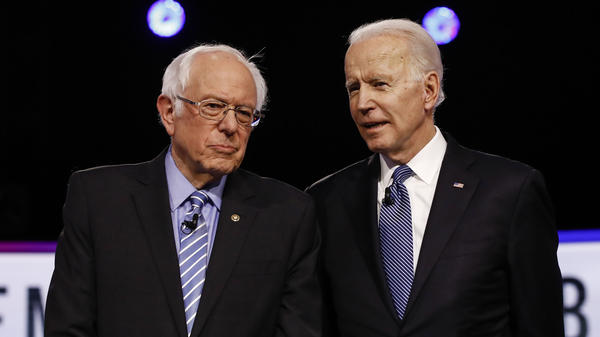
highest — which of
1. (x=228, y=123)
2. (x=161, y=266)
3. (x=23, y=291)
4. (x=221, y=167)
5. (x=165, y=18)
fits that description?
(x=165, y=18)

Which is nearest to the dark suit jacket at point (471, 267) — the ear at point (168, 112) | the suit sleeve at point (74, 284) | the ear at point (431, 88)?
the ear at point (431, 88)

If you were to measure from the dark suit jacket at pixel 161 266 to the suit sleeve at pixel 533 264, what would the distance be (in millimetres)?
630

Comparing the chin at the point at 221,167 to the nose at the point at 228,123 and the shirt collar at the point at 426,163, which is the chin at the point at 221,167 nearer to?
the nose at the point at 228,123

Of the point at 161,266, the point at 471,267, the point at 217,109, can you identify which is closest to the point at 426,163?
the point at 471,267

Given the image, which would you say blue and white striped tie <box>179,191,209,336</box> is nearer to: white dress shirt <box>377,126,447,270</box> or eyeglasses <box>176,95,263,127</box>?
eyeglasses <box>176,95,263,127</box>

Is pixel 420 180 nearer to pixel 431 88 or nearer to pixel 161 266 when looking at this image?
pixel 431 88

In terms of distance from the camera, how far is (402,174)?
2.54 m

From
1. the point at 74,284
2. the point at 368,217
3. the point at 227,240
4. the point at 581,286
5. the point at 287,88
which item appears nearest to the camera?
the point at 74,284

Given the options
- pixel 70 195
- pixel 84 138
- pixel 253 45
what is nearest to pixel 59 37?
pixel 84 138

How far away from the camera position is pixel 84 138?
5.51 metres

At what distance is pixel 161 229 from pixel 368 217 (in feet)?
2.29

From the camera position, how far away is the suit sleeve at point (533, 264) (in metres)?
2.37

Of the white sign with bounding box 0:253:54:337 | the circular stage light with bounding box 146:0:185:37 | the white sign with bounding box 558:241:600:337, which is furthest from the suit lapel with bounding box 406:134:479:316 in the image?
the circular stage light with bounding box 146:0:185:37

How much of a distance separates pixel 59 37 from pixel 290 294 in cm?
363
